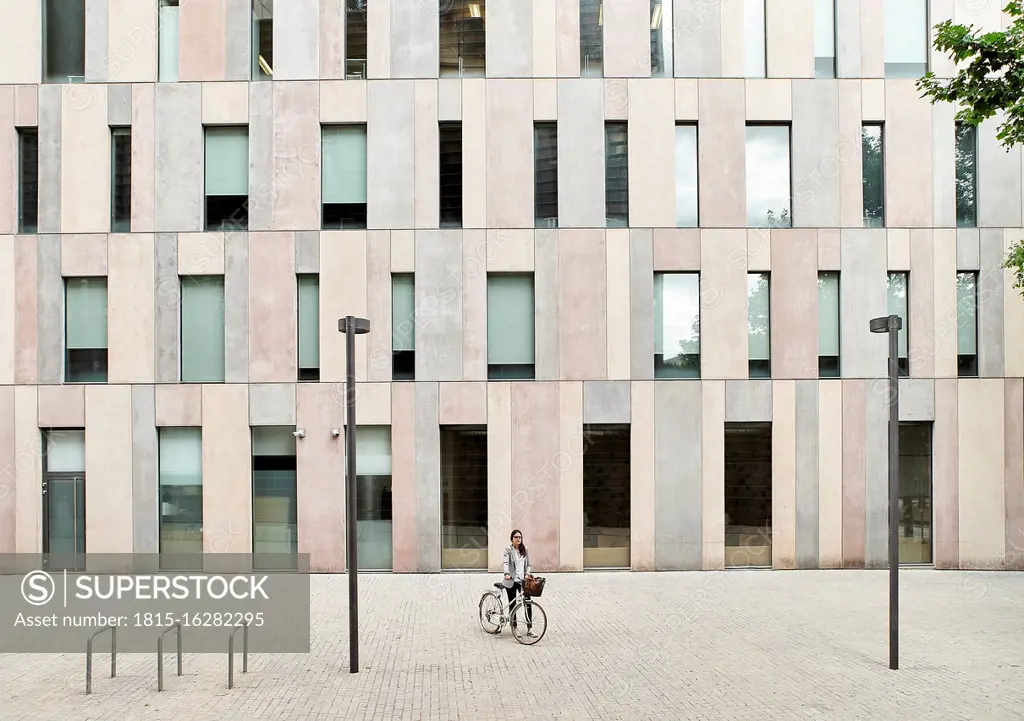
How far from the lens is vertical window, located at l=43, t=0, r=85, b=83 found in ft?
→ 59.6

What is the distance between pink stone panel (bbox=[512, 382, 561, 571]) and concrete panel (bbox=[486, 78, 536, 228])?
453 centimetres

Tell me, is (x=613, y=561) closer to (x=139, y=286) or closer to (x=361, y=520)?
(x=361, y=520)

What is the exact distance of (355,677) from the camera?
10258 millimetres

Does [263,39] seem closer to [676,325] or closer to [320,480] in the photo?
[320,480]

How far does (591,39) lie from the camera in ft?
59.4

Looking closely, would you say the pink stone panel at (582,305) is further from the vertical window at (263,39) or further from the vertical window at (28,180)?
the vertical window at (28,180)

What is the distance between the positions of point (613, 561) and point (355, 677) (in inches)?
344

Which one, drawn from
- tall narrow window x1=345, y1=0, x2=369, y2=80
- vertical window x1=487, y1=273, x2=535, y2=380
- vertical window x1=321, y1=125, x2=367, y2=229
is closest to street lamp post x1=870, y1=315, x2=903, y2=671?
vertical window x1=487, y1=273, x2=535, y2=380

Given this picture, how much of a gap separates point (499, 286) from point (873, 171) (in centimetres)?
950

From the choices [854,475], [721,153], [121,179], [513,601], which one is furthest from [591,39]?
[513,601]

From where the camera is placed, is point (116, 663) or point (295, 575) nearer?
point (116, 663)

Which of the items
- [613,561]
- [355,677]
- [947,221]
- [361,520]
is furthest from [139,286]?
[947,221]

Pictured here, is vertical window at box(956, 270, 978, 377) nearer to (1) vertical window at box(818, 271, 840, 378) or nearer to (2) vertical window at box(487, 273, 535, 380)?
(1) vertical window at box(818, 271, 840, 378)

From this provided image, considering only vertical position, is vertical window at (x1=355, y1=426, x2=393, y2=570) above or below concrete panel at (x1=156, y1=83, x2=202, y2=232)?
below
